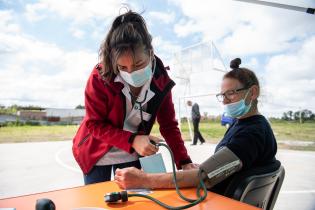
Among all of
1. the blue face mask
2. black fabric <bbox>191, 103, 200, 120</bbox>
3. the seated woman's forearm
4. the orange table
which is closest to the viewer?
the orange table

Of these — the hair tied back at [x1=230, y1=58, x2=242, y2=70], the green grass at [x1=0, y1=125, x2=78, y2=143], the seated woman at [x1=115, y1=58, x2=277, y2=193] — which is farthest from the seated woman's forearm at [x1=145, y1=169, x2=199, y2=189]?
the green grass at [x1=0, y1=125, x2=78, y2=143]

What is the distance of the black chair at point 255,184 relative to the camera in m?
0.83

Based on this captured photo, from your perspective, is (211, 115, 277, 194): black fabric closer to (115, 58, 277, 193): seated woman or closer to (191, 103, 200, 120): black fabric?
(115, 58, 277, 193): seated woman

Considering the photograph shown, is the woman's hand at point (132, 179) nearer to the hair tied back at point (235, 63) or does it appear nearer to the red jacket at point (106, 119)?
the red jacket at point (106, 119)

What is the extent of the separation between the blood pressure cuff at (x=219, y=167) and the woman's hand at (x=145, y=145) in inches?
6.6

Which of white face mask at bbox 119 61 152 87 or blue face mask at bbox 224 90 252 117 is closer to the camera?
white face mask at bbox 119 61 152 87

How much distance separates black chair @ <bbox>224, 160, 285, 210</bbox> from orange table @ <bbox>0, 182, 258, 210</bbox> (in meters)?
0.13

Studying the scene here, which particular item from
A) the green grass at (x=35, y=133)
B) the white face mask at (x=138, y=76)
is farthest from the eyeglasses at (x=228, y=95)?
the green grass at (x=35, y=133)

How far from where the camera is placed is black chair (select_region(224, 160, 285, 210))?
0.83m

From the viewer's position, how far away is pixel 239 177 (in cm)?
88

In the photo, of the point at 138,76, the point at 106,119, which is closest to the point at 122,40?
the point at 138,76

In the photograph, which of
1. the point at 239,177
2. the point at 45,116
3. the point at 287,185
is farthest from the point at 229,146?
the point at 45,116

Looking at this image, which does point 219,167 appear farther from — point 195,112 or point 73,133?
point 73,133

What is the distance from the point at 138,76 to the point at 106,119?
0.21 metres
